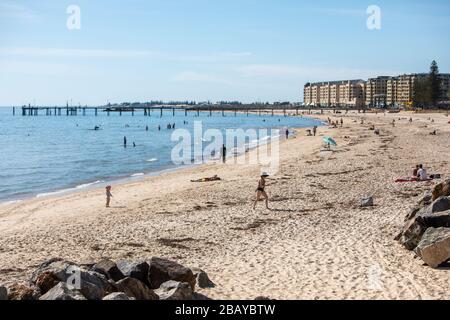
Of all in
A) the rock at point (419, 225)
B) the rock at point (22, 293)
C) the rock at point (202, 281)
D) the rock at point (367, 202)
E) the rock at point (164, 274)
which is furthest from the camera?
the rock at point (367, 202)

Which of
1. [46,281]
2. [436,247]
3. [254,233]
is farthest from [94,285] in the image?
[254,233]

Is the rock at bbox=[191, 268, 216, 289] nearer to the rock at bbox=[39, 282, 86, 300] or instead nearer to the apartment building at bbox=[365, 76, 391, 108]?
the rock at bbox=[39, 282, 86, 300]

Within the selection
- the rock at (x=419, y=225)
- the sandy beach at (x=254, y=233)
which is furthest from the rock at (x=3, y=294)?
the rock at (x=419, y=225)

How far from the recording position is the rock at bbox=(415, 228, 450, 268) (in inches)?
379

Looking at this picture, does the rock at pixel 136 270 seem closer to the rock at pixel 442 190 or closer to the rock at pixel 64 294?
the rock at pixel 64 294

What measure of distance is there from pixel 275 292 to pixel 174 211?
8.76 metres

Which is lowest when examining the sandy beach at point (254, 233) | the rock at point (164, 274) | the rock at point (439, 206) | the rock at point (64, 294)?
the sandy beach at point (254, 233)

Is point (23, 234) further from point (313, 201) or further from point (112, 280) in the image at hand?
point (313, 201)

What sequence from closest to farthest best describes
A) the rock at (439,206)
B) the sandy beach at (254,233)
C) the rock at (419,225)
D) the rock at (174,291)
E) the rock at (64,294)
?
1. the rock at (64,294)
2. the rock at (174,291)
3. the sandy beach at (254,233)
4. the rock at (419,225)
5. the rock at (439,206)

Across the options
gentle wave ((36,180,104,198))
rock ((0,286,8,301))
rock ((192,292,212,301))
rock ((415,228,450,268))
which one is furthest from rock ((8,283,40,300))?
gentle wave ((36,180,104,198))

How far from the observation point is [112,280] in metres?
7.80

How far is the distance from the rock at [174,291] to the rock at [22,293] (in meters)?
1.68

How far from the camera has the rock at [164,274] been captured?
8234mm
